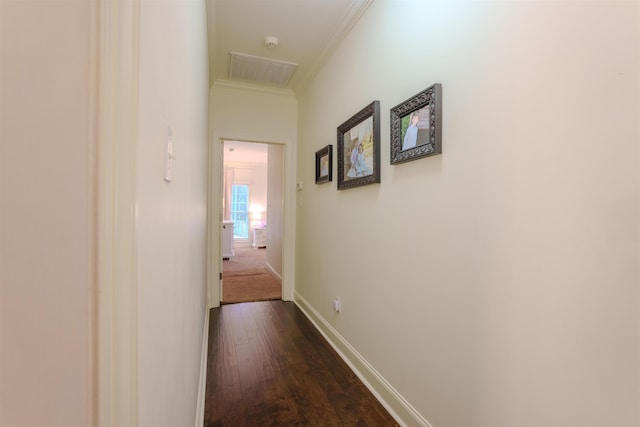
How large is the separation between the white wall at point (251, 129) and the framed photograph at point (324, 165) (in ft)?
2.73

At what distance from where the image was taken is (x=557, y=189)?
0.98m

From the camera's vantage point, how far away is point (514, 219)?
3.62ft

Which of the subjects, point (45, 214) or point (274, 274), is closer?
point (45, 214)

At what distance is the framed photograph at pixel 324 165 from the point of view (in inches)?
107

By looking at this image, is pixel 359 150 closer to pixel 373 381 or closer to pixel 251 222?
pixel 373 381

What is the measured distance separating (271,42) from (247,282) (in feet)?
11.0

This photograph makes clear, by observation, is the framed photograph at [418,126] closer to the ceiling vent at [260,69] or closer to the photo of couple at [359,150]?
the photo of couple at [359,150]

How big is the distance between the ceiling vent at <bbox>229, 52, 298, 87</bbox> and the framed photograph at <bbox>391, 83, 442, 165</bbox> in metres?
1.76

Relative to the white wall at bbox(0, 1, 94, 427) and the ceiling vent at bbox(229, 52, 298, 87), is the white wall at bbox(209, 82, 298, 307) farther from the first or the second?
the white wall at bbox(0, 1, 94, 427)

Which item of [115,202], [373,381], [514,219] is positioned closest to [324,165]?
[373,381]

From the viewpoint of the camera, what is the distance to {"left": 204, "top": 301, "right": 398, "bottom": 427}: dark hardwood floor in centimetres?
175

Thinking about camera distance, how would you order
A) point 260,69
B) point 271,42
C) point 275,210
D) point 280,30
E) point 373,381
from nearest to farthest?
1. point 373,381
2. point 280,30
3. point 271,42
4. point 260,69
5. point 275,210

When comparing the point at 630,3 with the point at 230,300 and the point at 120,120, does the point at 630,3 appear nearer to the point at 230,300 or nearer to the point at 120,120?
the point at 120,120

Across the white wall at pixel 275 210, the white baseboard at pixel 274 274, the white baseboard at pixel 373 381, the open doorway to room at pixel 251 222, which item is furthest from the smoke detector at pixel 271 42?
the white baseboard at pixel 274 274
